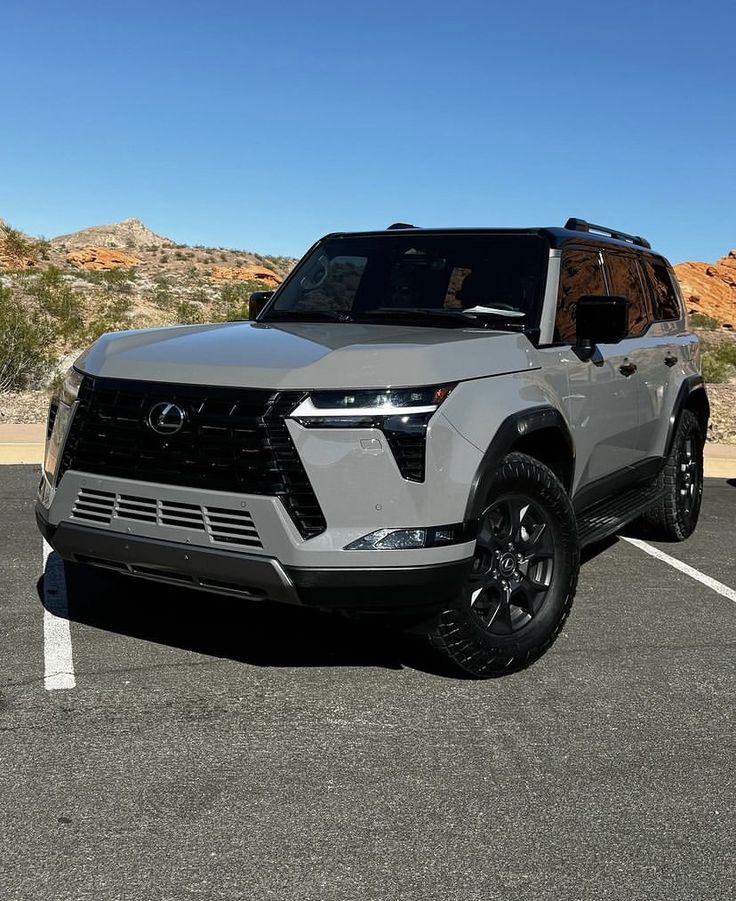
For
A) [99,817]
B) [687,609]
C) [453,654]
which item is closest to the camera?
[99,817]

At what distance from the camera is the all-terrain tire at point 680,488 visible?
22.9 feet

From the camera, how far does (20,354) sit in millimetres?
15922

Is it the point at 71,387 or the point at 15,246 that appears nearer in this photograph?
the point at 71,387

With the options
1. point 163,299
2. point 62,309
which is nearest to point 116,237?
point 163,299

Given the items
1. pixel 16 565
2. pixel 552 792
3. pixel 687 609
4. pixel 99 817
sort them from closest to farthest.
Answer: pixel 99 817, pixel 552 792, pixel 687 609, pixel 16 565

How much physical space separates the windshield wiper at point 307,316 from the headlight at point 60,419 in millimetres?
1415

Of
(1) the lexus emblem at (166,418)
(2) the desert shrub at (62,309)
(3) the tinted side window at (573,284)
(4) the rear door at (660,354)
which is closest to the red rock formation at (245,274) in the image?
(2) the desert shrub at (62,309)

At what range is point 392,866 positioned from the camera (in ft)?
9.62

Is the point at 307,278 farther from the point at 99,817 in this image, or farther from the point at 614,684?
the point at 99,817

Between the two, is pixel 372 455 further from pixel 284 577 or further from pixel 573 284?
pixel 573 284

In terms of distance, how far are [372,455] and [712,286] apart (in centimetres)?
10792

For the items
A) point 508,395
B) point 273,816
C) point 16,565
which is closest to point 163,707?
point 273,816

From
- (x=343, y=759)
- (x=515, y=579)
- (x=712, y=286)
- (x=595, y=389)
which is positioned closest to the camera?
(x=343, y=759)

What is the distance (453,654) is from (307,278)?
8.48 ft
